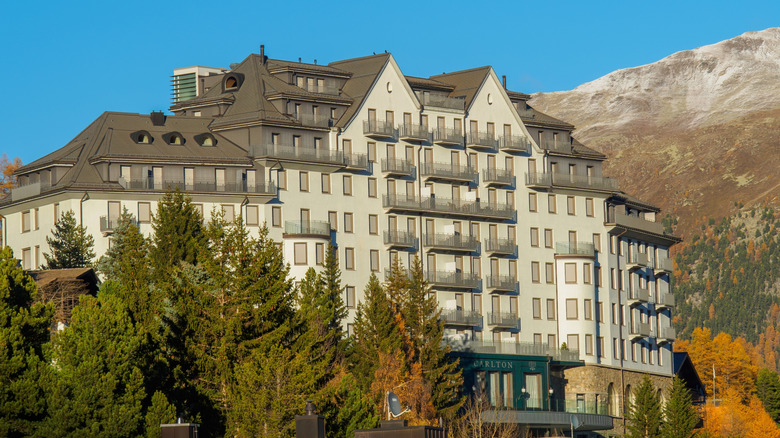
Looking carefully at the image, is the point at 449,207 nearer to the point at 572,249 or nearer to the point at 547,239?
the point at 547,239

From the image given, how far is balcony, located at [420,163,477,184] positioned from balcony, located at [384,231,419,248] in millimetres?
5777

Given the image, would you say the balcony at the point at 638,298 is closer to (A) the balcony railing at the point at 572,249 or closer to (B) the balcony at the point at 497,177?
(A) the balcony railing at the point at 572,249

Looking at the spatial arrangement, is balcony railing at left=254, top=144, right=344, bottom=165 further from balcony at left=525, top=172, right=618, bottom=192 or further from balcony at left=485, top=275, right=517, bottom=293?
balcony at left=525, top=172, right=618, bottom=192

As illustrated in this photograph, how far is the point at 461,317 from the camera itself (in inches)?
5177

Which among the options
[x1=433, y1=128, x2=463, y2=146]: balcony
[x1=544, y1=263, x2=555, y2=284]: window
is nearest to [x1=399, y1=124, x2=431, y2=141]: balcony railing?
[x1=433, y1=128, x2=463, y2=146]: balcony

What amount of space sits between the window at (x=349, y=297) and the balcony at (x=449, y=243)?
939 cm

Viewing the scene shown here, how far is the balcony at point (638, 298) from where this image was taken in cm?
14450

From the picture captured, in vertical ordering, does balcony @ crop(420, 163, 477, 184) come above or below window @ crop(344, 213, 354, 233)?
above

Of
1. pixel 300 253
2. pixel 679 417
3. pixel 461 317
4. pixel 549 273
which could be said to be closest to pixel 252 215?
pixel 300 253

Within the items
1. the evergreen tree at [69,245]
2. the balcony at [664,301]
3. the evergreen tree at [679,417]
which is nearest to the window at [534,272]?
the evergreen tree at [679,417]

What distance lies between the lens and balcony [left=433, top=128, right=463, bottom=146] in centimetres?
13412

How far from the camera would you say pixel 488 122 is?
453 ft

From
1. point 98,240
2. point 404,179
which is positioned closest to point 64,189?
point 98,240

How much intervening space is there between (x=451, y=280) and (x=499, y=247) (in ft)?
21.6
